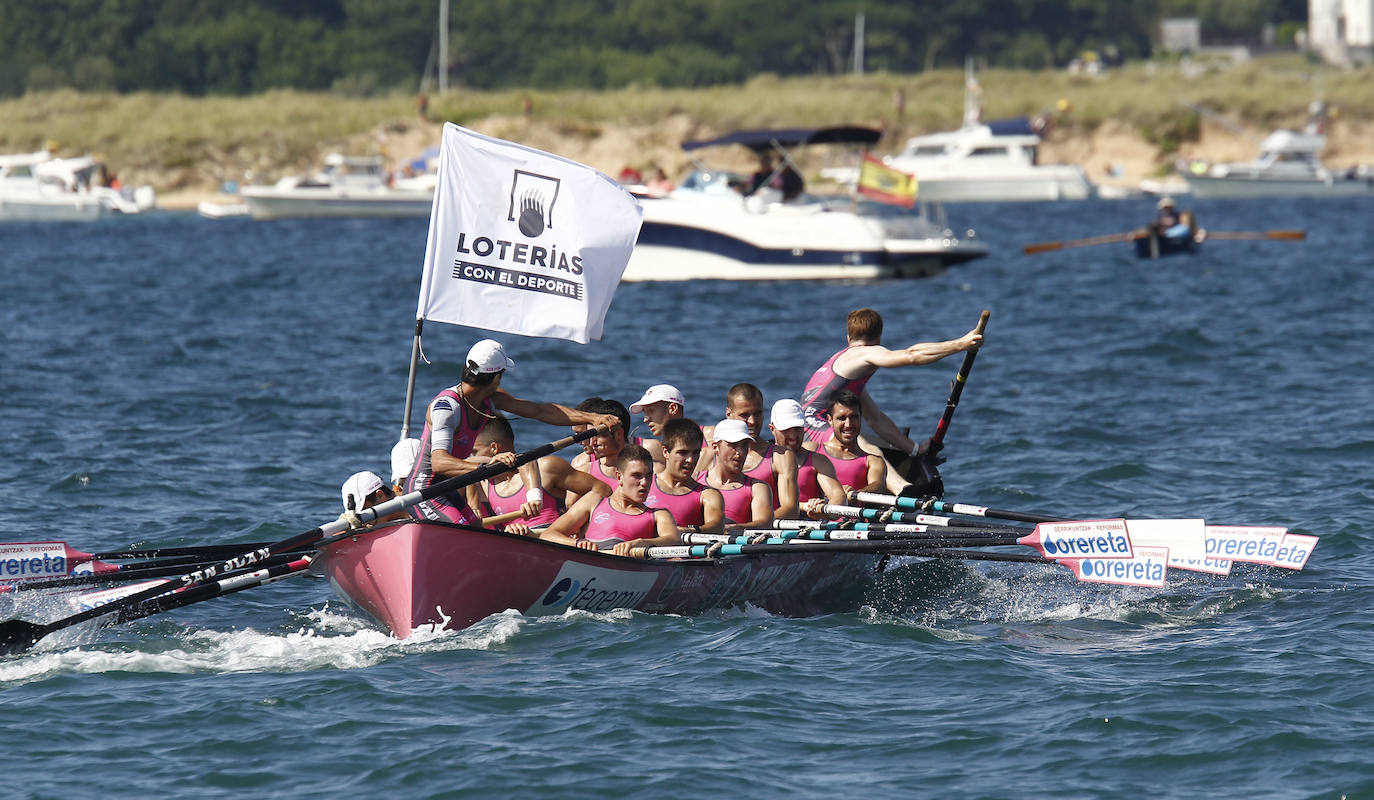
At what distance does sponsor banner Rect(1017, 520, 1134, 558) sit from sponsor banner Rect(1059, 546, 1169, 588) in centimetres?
4

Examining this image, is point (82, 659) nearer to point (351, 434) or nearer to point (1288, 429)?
point (351, 434)

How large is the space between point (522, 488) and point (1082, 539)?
379 centimetres

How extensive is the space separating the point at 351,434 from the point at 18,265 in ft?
82.6

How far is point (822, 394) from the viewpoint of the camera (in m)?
13.1

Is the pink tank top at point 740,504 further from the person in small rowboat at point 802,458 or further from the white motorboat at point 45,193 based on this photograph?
the white motorboat at point 45,193

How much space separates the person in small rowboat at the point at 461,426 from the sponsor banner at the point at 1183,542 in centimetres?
355

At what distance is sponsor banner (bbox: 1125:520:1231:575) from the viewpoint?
10344 millimetres

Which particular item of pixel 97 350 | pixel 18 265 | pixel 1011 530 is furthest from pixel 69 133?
pixel 1011 530

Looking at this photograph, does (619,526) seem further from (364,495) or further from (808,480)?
(808,480)

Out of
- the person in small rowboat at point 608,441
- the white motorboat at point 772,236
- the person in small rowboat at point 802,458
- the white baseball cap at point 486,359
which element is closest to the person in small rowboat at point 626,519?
the person in small rowboat at point 608,441

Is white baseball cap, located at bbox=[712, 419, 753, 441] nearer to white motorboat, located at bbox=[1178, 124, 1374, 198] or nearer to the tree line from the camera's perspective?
white motorboat, located at bbox=[1178, 124, 1374, 198]

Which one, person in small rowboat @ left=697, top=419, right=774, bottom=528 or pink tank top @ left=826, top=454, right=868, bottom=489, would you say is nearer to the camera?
person in small rowboat @ left=697, top=419, right=774, bottom=528

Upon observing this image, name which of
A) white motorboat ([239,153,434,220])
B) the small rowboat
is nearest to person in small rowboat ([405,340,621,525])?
the small rowboat

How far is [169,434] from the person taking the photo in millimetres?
18141
